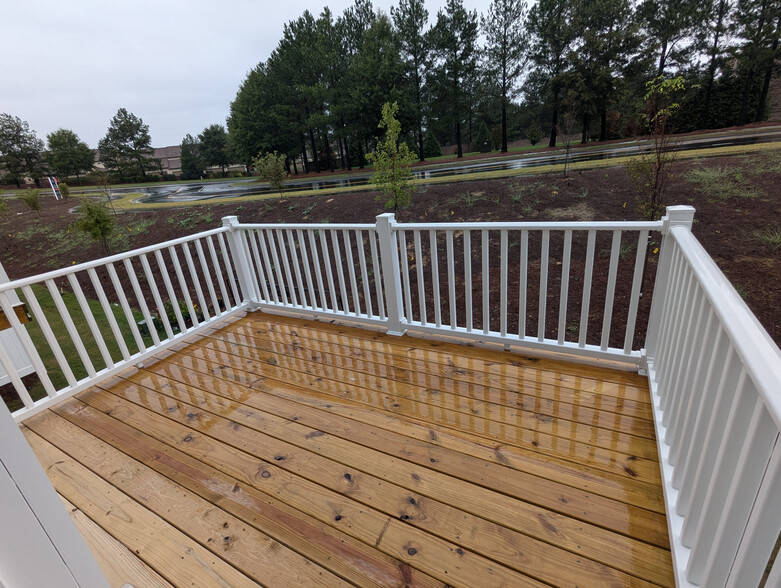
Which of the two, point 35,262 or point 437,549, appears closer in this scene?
point 437,549

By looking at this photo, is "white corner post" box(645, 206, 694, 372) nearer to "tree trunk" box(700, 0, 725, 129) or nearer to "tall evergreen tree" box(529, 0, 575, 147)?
"tall evergreen tree" box(529, 0, 575, 147)

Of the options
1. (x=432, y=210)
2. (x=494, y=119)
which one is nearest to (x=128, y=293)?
(x=432, y=210)

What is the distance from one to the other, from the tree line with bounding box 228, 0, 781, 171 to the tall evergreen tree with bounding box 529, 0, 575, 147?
57 millimetres

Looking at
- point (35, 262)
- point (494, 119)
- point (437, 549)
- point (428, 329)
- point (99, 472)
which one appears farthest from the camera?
point (494, 119)

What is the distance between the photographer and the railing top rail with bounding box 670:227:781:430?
0.63 m

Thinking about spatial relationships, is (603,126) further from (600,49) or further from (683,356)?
(683,356)

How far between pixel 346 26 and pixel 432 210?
19.9 meters

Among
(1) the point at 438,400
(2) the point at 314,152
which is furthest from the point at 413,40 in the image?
(1) the point at 438,400

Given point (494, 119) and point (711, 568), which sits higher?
point (494, 119)

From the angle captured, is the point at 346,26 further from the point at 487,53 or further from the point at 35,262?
the point at 35,262

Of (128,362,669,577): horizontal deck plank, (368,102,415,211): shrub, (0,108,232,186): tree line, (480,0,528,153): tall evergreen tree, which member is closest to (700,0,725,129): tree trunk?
(480,0,528,153): tall evergreen tree

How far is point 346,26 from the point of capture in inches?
862

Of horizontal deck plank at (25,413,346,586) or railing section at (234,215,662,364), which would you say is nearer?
horizontal deck plank at (25,413,346,586)

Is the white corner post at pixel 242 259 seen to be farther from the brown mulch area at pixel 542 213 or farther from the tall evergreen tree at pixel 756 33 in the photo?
the tall evergreen tree at pixel 756 33
